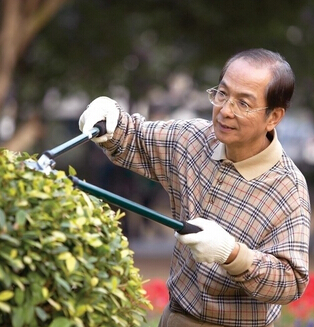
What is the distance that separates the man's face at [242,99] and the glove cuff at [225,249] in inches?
19.5

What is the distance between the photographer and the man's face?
3.36 metres

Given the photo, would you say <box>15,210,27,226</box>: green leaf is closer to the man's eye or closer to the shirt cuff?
the shirt cuff

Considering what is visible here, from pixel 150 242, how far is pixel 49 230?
538 inches

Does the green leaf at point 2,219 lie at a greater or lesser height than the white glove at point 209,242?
greater

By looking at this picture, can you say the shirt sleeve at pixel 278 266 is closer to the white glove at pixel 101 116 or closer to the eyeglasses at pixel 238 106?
the eyeglasses at pixel 238 106

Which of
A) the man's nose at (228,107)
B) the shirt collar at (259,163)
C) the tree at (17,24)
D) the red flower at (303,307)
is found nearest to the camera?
the man's nose at (228,107)

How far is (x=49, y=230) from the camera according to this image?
8.37ft

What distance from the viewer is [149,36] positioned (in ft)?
45.5

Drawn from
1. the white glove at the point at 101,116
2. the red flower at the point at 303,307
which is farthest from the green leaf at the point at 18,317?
the red flower at the point at 303,307

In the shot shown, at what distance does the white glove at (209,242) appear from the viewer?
2990 mm

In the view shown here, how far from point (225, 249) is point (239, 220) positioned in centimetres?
36

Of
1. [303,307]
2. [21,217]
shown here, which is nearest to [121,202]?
[21,217]

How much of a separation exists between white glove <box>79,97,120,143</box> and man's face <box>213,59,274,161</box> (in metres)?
0.45

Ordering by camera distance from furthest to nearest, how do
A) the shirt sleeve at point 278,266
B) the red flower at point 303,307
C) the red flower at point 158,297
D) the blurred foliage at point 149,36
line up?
the blurred foliage at point 149,36, the red flower at point 158,297, the red flower at point 303,307, the shirt sleeve at point 278,266
